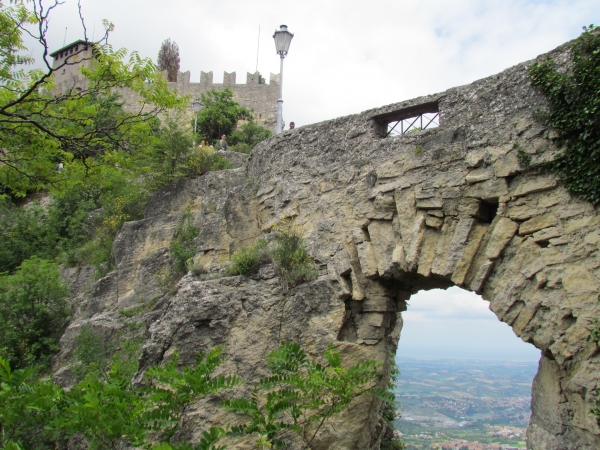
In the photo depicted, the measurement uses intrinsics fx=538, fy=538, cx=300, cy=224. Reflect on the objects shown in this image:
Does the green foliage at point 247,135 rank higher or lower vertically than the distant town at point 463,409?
higher

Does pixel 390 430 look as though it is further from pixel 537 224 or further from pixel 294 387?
pixel 537 224

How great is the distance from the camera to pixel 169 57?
122 ft

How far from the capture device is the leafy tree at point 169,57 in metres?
36.7

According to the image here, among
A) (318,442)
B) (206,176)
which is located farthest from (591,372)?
(206,176)

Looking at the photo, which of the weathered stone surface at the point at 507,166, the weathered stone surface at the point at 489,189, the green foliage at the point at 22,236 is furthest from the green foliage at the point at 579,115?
the green foliage at the point at 22,236

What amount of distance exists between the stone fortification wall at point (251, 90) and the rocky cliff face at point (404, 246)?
21.1 m

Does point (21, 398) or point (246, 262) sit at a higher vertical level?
point (246, 262)

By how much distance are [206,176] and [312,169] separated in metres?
3.40

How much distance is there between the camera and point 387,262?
21.3 feet

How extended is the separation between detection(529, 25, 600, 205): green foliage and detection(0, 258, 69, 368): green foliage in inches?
381

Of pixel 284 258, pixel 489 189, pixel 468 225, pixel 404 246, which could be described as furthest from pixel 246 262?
pixel 489 189

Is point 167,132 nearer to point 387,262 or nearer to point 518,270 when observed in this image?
point 387,262

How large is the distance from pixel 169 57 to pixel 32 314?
96.3 feet

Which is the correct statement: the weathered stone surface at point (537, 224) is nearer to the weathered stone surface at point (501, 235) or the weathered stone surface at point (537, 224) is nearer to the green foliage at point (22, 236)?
the weathered stone surface at point (501, 235)
